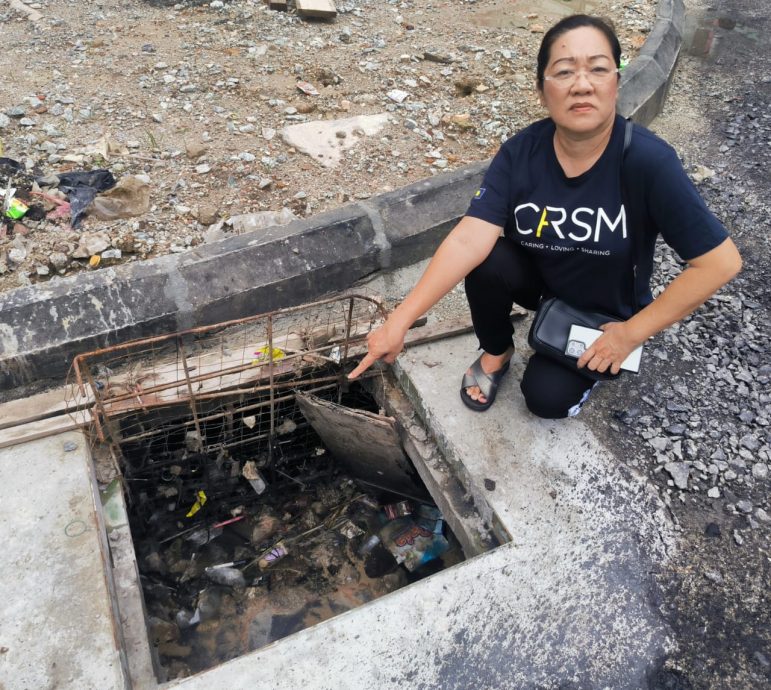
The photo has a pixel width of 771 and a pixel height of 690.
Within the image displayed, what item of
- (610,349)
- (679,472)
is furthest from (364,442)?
(679,472)

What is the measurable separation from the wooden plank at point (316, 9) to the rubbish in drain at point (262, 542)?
13.1 ft

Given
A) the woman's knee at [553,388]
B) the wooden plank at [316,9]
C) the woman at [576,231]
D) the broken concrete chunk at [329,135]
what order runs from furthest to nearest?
the wooden plank at [316,9]
the broken concrete chunk at [329,135]
the woman's knee at [553,388]
the woman at [576,231]

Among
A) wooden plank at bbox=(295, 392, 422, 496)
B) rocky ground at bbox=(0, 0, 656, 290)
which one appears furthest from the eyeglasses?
rocky ground at bbox=(0, 0, 656, 290)

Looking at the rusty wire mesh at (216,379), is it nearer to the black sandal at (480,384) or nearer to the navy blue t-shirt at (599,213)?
the black sandal at (480,384)

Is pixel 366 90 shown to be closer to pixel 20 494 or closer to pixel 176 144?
pixel 176 144

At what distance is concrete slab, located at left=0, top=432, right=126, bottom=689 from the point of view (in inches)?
79.1

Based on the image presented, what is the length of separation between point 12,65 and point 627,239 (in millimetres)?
4886

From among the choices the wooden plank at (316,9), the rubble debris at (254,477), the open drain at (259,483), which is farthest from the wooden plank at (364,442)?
the wooden plank at (316,9)

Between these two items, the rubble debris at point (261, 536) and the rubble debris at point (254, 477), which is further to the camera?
the rubble debris at point (254, 477)

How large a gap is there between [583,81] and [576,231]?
1.69ft

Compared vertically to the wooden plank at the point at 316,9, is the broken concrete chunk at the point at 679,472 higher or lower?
lower

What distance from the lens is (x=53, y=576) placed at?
87.5 inches

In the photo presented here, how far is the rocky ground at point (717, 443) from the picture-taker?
2.24 metres

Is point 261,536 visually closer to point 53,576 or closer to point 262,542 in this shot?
point 262,542
